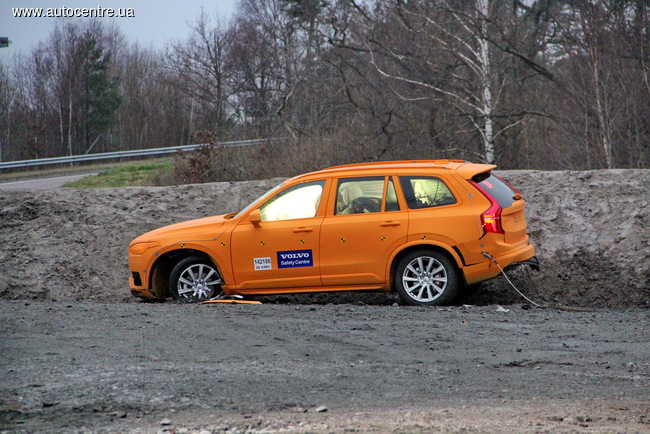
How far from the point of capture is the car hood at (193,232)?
10719 mm

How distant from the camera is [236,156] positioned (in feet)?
76.3

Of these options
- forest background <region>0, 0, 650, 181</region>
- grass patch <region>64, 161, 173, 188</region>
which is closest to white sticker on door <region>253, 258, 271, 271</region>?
forest background <region>0, 0, 650, 181</region>

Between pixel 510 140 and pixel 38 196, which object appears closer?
pixel 38 196

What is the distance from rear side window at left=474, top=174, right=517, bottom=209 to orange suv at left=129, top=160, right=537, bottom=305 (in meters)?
0.02

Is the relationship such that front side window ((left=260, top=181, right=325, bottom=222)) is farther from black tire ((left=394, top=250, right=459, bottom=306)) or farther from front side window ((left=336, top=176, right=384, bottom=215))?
black tire ((left=394, top=250, right=459, bottom=306))

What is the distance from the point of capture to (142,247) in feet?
36.1

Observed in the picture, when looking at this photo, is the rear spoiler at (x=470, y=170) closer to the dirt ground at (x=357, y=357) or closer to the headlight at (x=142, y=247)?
the dirt ground at (x=357, y=357)

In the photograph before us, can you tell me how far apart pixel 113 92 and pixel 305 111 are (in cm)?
2310

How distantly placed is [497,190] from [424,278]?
1.46m

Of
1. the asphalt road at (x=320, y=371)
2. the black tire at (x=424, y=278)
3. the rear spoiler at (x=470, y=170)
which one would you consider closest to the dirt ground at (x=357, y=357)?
the asphalt road at (x=320, y=371)

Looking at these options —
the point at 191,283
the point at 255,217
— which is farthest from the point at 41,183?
the point at 255,217

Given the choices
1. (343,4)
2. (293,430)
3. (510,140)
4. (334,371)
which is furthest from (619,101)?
(293,430)

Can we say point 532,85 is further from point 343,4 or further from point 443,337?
point 443,337

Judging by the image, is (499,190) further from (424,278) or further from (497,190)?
(424,278)
